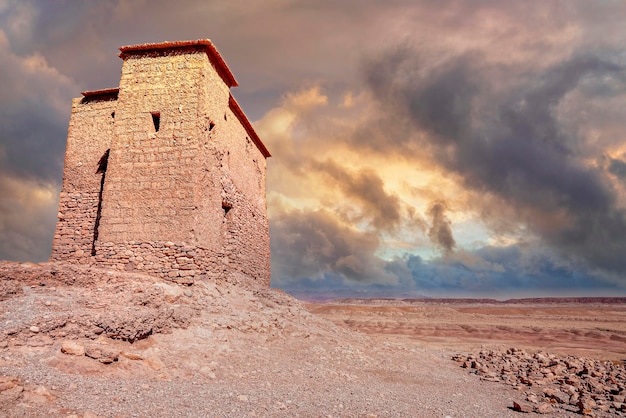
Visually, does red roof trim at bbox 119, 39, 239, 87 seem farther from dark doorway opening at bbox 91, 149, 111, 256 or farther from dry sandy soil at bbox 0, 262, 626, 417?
dry sandy soil at bbox 0, 262, 626, 417

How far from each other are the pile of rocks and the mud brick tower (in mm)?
9913

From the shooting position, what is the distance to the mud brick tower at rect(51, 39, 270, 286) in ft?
41.4

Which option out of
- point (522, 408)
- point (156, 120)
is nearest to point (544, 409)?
point (522, 408)

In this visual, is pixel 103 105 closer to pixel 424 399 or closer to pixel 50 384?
pixel 50 384

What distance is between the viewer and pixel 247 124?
18.8 m

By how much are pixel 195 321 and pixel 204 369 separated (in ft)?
8.27

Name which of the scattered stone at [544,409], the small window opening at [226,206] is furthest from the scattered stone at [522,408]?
the small window opening at [226,206]

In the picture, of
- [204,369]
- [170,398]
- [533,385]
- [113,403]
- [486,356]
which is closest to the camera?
[113,403]

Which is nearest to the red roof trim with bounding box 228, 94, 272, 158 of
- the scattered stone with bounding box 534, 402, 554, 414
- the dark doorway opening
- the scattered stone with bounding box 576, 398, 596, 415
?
the dark doorway opening

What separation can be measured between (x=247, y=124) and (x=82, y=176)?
7610mm

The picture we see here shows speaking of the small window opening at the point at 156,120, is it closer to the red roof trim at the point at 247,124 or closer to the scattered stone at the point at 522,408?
the red roof trim at the point at 247,124

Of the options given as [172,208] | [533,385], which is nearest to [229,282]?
[172,208]

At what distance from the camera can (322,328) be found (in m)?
14.3

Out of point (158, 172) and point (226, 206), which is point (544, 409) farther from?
point (158, 172)
